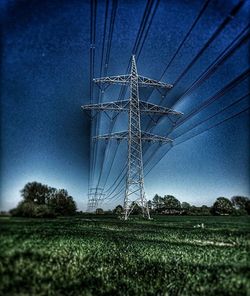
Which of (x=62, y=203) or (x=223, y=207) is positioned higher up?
(x=223, y=207)

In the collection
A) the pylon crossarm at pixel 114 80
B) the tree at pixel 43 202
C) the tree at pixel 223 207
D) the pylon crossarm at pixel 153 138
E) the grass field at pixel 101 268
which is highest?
the pylon crossarm at pixel 114 80

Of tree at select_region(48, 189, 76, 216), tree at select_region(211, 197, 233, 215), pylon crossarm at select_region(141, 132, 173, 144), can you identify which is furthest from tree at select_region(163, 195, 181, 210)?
tree at select_region(48, 189, 76, 216)

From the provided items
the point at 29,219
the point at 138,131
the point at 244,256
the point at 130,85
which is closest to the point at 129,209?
the point at 138,131

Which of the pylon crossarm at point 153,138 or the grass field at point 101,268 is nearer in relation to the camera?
the grass field at point 101,268

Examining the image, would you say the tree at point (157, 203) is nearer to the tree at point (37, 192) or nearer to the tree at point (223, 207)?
the tree at point (223, 207)

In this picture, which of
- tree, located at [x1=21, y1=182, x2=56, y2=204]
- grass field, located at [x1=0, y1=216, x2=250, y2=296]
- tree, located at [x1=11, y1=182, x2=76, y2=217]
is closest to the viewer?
grass field, located at [x1=0, y1=216, x2=250, y2=296]

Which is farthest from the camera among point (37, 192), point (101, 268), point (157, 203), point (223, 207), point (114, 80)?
point (157, 203)

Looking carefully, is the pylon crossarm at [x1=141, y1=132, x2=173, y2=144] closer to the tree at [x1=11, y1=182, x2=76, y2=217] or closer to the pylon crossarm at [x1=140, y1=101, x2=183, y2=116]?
the pylon crossarm at [x1=140, y1=101, x2=183, y2=116]

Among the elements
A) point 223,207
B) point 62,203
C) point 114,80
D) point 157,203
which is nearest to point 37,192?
point 62,203

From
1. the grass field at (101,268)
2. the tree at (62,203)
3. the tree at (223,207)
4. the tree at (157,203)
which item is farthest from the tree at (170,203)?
the tree at (62,203)

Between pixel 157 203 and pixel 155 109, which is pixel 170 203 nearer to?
pixel 157 203

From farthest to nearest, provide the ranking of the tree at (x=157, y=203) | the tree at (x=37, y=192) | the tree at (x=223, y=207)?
the tree at (x=157, y=203) < the tree at (x=223, y=207) < the tree at (x=37, y=192)

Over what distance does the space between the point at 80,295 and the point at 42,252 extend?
1.84 meters

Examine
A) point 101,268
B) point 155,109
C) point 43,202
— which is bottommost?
point 101,268
